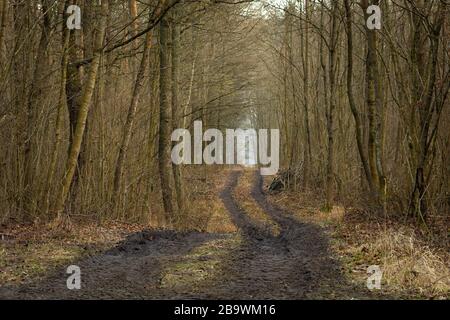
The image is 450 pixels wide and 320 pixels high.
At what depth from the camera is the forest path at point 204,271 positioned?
5848mm

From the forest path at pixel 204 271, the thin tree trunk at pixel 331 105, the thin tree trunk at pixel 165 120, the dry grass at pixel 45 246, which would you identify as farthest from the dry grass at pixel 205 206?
the forest path at pixel 204 271

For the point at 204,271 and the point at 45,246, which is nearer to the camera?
the point at 204,271

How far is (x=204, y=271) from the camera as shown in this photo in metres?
7.15

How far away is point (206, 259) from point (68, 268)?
1.99 meters

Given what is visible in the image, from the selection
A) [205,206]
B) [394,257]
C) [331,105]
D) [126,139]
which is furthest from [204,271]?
[205,206]

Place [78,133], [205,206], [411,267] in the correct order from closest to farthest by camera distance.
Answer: [411,267]
[78,133]
[205,206]

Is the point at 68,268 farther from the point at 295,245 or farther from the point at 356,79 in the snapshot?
the point at 356,79

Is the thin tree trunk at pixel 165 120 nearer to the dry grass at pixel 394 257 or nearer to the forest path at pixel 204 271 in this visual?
the forest path at pixel 204 271

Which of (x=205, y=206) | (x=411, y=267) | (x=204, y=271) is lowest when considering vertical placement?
(x=205, y=206)

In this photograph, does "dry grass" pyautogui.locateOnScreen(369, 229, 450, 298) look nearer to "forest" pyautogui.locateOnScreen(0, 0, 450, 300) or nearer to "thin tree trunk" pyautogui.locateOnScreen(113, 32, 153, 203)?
"forest" pyautogui.locateOnScreen(0, 0, 450, 300)

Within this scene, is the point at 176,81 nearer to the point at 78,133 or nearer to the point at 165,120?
the point at 165,120

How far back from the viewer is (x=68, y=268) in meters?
7.04
